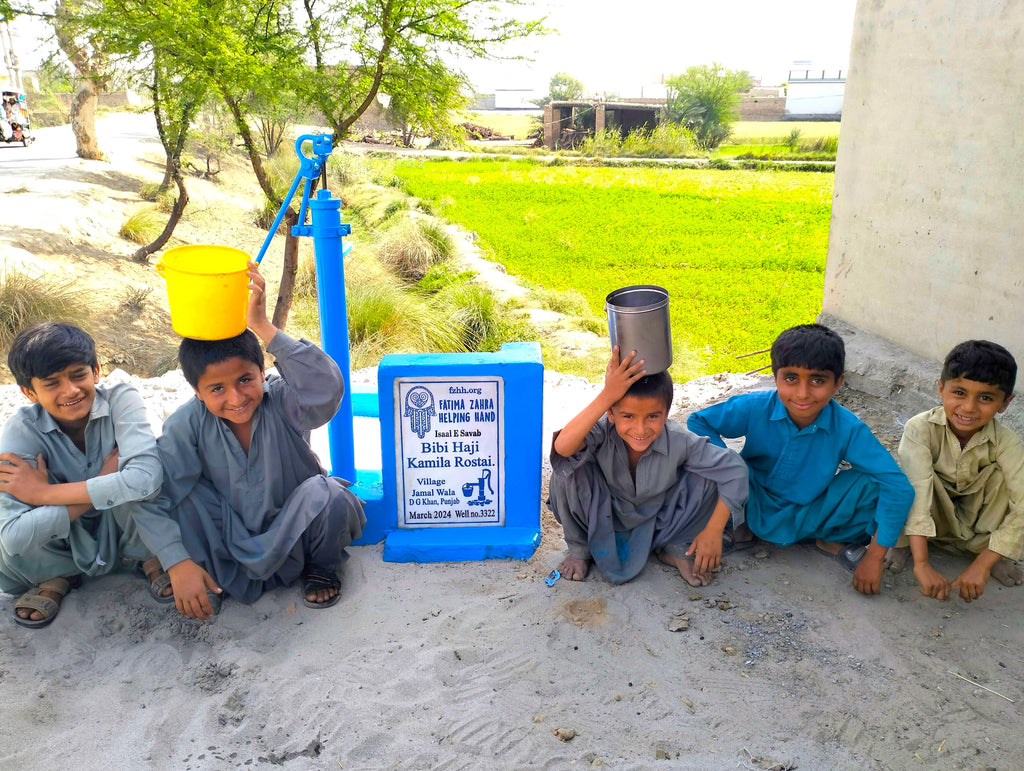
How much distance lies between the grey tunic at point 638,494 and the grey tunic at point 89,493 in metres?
1.40

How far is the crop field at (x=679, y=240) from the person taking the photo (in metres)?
7.57

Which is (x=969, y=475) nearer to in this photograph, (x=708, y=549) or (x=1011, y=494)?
(x=1011, y=494)

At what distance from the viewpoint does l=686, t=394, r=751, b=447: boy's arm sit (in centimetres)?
293

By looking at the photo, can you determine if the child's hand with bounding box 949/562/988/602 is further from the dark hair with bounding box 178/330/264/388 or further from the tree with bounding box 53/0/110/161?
the tree with bounding box 53/0/110/161

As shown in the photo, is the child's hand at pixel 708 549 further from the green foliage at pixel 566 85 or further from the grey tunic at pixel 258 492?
the green foliage at pixel 566 85

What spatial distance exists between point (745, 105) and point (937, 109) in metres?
57.6

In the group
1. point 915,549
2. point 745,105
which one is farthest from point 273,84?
point 745,105

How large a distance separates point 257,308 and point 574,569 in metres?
1.44

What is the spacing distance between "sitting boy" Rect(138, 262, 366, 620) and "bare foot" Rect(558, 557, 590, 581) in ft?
2.61

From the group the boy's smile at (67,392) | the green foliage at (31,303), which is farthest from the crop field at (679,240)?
the green foliage at (31,303)

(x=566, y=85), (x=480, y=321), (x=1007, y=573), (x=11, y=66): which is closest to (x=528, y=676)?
(x=1007, y=573)

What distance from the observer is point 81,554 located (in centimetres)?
268

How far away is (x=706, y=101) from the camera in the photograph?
126 ft

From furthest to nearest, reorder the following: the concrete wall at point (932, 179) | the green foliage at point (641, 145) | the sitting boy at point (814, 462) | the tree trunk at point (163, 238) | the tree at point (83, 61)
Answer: the green foliage at point (641, 145) → the tree trunk at point (163, 238) → the tree at point (83, 61) → the concrete wall at point (932, 179) → the sitting boy at point (814, 462)
